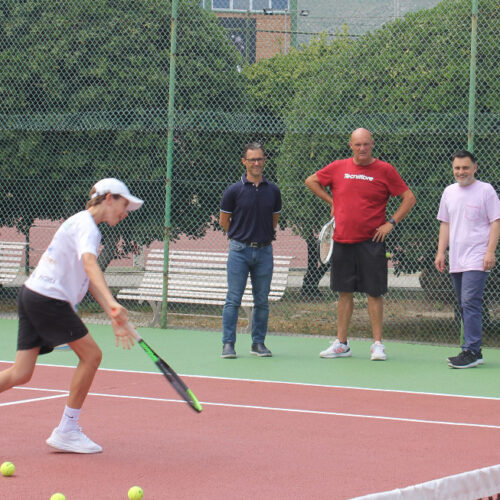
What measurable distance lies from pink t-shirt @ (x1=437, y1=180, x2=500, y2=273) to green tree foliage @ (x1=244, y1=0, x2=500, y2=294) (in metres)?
1.21

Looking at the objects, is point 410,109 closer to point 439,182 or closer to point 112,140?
point 439,182

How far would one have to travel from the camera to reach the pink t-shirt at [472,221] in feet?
28.3

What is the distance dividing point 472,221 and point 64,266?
174 inches

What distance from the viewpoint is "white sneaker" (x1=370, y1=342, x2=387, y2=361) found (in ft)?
30.0

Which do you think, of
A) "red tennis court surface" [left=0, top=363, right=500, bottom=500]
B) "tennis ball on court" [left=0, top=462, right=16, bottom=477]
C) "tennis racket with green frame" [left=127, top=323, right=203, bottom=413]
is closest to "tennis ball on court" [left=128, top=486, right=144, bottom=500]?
"red tennis court surface" [left=0, top=363, right=500, bottom=500]

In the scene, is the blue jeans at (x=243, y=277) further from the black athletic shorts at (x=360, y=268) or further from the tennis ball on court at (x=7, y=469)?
the tennis ball on court at (x=7, y=469)

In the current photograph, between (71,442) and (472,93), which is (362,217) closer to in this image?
(472,93)

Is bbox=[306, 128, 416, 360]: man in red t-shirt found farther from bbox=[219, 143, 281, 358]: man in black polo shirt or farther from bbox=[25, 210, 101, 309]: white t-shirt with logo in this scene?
bbox=[25, 210, 101, 309]: white t-shirt with logo

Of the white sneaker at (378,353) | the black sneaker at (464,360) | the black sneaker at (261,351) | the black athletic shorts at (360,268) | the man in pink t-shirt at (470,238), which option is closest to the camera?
the man in pink t-shirt at (470,238)

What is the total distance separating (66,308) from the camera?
5.34 metres

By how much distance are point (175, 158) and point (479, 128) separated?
354 centimetres

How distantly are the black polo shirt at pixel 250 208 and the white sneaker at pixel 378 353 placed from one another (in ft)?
4.52

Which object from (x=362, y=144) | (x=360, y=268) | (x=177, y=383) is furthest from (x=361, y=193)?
(x=177, y=383)

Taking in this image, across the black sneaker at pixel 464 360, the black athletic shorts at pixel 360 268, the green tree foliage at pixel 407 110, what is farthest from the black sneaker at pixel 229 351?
the green tree foliage at pixel 407 110
